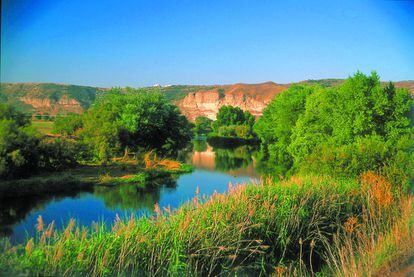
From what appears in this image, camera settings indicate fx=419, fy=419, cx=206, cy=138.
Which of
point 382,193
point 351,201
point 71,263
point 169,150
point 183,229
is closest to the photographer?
point 71,263

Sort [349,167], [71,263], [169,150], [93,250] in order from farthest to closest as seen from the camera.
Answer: [169,150]
[349,167]
[93,250]
[71,263]

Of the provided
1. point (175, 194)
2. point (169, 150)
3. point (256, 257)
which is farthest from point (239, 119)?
point (256, 257)

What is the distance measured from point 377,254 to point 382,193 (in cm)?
309

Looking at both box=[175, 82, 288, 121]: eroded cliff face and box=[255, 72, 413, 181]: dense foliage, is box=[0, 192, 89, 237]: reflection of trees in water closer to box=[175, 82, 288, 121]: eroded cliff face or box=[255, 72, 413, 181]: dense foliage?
box=[255, 72, 413, 181]: dense foliage

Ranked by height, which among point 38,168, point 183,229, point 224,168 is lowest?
point 224,168

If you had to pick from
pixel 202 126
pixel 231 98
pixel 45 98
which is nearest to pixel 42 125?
pixel 45 98

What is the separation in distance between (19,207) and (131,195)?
4442mm

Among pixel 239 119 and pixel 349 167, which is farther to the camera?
pixel 239 119

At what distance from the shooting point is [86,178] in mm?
17969

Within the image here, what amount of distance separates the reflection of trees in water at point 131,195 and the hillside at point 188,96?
3.33m

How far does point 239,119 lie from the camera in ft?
220

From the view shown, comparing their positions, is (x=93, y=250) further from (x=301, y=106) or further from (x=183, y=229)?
(x=301, y=106)

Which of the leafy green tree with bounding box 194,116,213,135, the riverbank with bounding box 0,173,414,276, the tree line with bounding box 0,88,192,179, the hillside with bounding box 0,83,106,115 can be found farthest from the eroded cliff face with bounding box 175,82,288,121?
the riverbank with bounding box 0,173,414,276

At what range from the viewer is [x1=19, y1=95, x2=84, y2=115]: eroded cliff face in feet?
27.0
